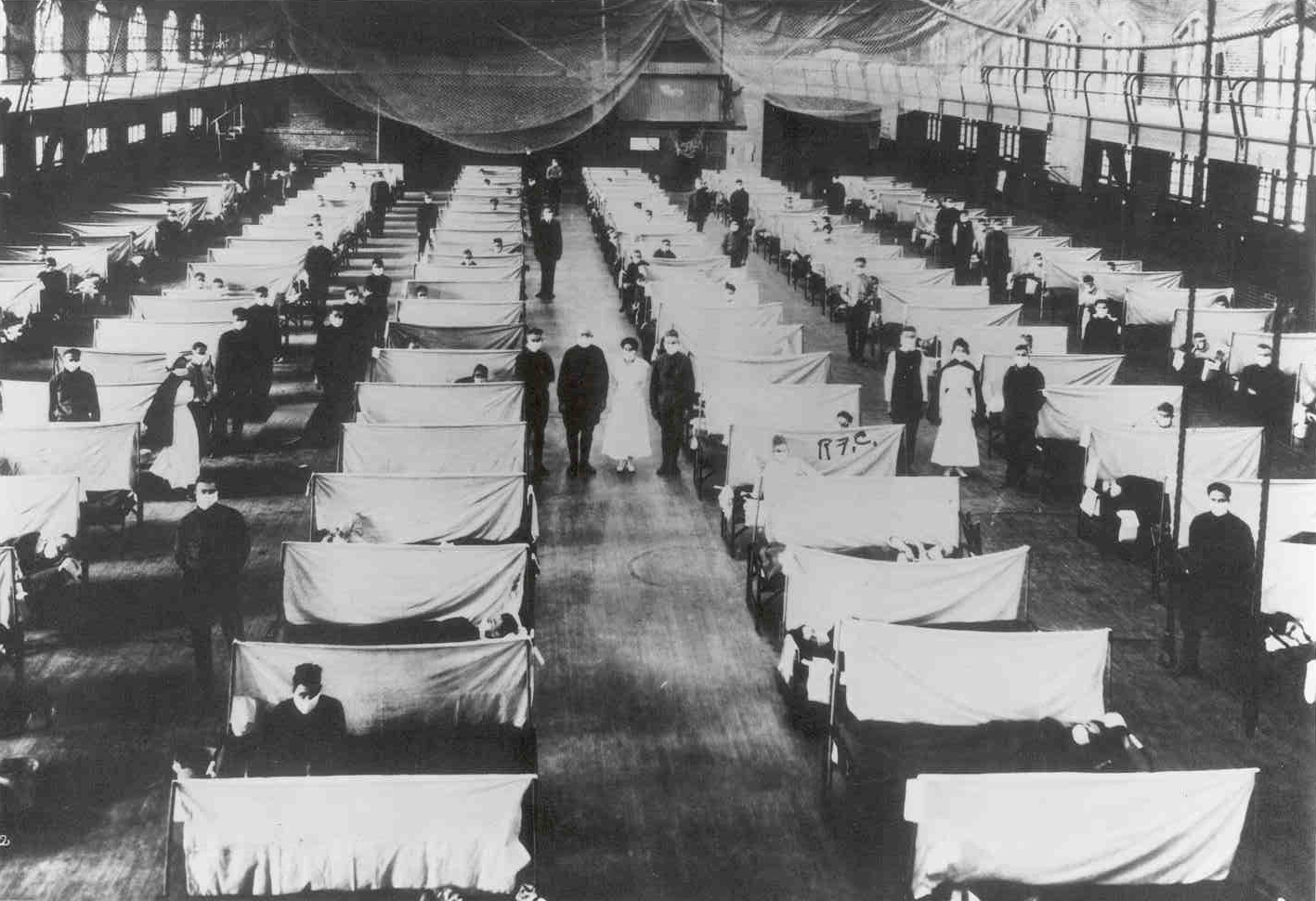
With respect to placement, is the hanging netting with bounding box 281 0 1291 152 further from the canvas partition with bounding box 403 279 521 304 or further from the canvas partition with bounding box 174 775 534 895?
the canvas partition with bounding box 174 775 534 895

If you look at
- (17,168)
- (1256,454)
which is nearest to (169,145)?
(17,168)

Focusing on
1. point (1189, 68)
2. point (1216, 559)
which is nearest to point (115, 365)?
point (1216, 559)

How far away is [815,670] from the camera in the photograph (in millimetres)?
9344

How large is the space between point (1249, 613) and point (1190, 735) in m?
1.37

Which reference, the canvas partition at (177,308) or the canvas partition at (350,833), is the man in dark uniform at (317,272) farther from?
the canvas partition at (350,833)

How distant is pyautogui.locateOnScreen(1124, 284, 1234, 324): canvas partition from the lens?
70.4ft

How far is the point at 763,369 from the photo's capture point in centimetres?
1638

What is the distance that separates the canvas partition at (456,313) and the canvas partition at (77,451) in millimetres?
6284

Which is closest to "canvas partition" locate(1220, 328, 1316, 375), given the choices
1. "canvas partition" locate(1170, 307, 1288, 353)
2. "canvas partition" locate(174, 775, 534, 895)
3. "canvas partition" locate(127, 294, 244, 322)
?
"canvas partition" locate(1170, 307, 1288, 353)

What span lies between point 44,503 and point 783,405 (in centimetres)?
750

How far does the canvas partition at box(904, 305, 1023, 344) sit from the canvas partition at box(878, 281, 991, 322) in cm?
104

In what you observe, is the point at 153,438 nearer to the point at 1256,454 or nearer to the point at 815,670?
the point at 815,670

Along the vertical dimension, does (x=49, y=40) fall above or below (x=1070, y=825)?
above

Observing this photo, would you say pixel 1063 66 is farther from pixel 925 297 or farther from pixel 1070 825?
pixel 1070 825
